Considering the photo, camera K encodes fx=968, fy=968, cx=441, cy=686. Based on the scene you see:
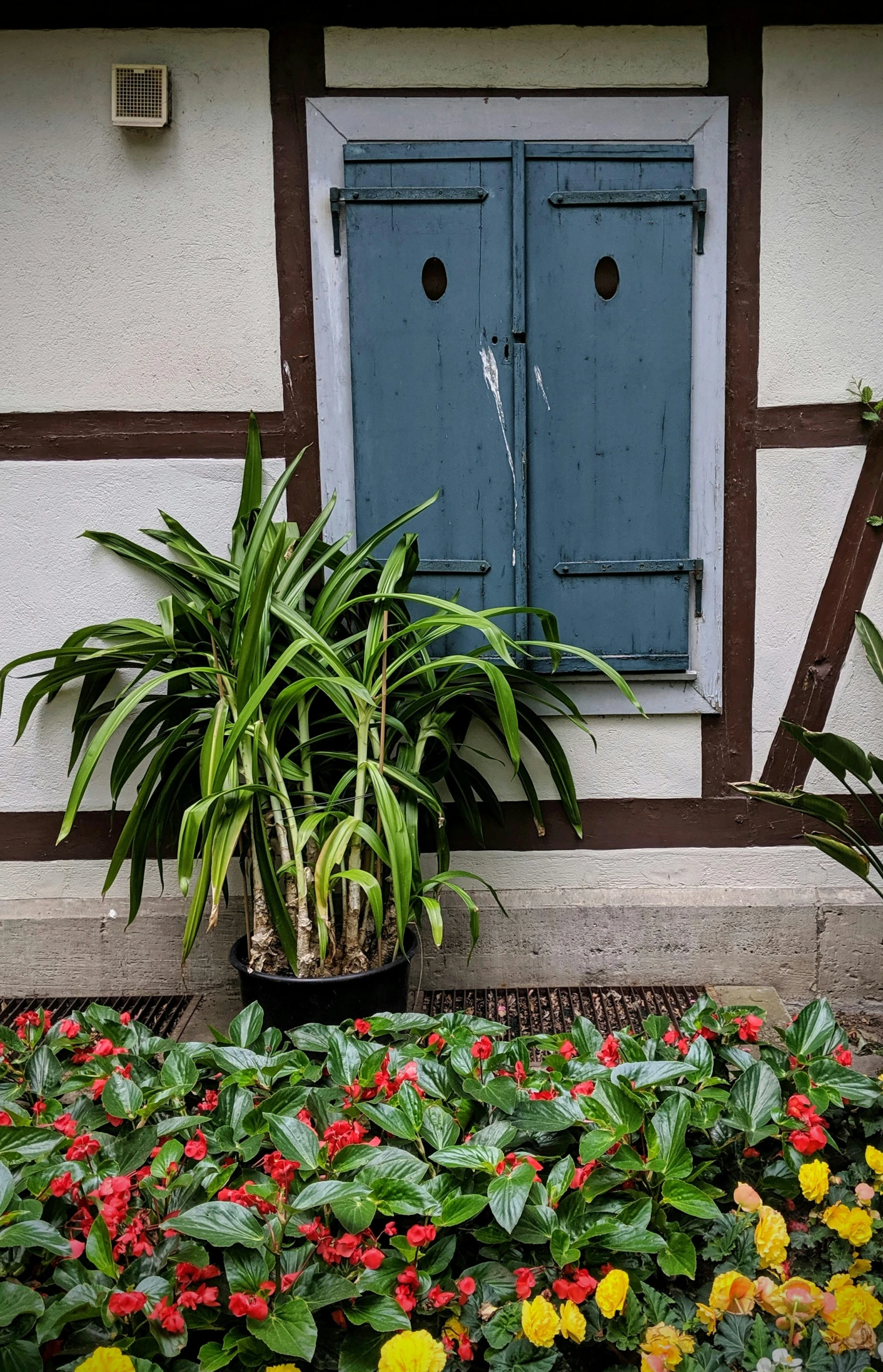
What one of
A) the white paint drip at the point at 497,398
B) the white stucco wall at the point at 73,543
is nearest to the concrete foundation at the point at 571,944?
the white stucco wall at the point at 73,543

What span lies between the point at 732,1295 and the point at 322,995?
108 centimetres

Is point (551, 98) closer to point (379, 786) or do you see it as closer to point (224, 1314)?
point (379, 786)

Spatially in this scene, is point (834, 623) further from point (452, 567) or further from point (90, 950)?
point (90, 950)

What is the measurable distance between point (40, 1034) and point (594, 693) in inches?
61.1

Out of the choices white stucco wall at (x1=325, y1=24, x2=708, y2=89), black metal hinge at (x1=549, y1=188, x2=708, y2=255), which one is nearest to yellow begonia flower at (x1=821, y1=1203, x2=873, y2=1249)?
black metal hinge at (x1=549, y1=188, x2=708, y2=255)

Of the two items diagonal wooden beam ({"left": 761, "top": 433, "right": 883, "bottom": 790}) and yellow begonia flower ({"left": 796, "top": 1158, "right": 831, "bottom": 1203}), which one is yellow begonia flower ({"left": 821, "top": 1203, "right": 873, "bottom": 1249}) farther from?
diagonal wooden beam ({"left": 761, "top": 433, "right": 883, "bottom": 790})

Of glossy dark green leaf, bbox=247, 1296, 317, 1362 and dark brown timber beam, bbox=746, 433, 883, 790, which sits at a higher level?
dark brown timber beam, bbox=746, 433, 883, 790

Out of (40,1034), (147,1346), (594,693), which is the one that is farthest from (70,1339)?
(594,693)

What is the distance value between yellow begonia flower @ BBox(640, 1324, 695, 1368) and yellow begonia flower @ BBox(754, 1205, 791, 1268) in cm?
13

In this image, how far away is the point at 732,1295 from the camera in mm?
1027

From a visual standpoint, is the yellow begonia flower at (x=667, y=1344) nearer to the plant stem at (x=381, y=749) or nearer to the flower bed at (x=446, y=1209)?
the flower bed at (x=446, y=1209)

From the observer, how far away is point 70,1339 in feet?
3.31

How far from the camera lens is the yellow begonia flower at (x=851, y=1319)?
3.24 ft

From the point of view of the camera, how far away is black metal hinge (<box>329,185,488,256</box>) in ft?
7.82
